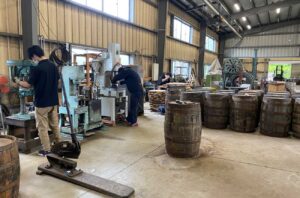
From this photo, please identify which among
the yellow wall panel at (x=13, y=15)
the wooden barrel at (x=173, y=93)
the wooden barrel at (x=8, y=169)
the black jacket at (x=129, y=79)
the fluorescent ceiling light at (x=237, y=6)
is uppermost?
the fluorescent ceiling light at (x=237, y=6)

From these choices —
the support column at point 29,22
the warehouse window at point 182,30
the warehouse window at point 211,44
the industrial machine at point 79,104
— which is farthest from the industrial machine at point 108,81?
the warehouse window at point 211,44

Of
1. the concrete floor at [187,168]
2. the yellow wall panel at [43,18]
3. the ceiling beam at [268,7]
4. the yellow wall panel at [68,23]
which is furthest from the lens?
the ceiling beam at [268,7]

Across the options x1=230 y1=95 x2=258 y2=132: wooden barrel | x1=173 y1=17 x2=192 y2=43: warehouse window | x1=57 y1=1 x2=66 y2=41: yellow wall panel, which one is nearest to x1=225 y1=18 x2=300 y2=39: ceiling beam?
x1=173 y1=17 x2=192 y2=43: warehouse window

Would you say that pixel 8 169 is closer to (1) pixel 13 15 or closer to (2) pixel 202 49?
(1) pixel 13 15

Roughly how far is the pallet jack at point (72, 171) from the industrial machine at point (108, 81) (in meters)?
2.83

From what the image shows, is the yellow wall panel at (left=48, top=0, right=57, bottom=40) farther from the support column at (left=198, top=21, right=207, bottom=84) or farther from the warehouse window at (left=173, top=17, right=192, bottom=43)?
the support column at (left=198, top=21, right=207, bottom=84)

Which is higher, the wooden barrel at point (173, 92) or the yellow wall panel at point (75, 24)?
the yellow wall panel at point (75, 24)

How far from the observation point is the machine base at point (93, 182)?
268 cm

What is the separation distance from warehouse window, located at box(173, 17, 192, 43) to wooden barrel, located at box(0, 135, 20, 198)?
13.1 metres

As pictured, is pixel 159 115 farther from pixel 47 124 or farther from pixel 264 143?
pixel 47 124

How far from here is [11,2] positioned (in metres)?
5.71

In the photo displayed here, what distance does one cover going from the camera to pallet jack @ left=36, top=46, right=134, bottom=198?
2758 millimetres

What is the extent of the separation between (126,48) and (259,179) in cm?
828

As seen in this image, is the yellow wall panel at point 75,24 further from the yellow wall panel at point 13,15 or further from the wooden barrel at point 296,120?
the wooden barrel at point 296,120
